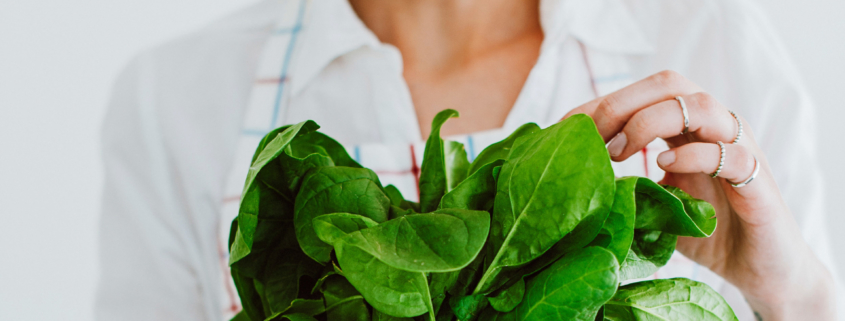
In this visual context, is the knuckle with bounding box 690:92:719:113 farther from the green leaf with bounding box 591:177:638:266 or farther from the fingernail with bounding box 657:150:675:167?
the green leaf with bounding box 591:177:638:266

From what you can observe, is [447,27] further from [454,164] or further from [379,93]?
[454,164]

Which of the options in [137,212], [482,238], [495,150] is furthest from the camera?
[137,212]

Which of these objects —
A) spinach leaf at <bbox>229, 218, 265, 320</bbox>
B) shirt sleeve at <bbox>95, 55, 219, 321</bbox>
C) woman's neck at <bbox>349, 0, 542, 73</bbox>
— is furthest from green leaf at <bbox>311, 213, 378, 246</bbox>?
shirt sleeve at <bbox>95, 55, 219, 321</bbox>

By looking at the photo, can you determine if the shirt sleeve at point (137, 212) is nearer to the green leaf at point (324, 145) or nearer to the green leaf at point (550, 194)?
the green leaf at point (324, 145)

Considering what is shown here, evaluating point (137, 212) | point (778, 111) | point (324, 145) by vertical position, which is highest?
point (778, 111)

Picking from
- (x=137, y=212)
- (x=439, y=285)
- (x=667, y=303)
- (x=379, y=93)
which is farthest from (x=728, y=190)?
(x=137, y=212)

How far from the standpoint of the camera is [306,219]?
0.30 metres

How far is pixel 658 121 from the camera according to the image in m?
0.40

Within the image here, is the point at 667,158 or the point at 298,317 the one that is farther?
the point at 667,158

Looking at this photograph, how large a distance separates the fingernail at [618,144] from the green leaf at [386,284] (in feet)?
0.77

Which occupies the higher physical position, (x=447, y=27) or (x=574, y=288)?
(x=447, y=27)

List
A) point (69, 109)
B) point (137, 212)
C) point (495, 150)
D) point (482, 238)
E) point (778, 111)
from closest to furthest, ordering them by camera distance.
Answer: point (482, 238) < point (495, 150) < point (778, 111) < point (137, 212) < point (69, 109)

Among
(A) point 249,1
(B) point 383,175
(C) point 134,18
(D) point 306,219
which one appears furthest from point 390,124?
(C) point 134,18

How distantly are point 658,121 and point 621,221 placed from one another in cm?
16
